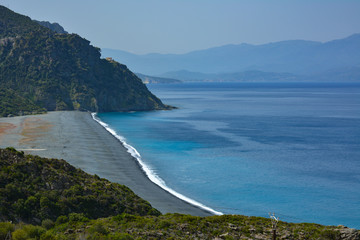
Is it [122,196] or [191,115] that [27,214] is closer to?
[122,196]

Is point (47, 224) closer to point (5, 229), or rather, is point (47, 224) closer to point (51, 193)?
point (51, 193)

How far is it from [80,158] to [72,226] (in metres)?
26.1

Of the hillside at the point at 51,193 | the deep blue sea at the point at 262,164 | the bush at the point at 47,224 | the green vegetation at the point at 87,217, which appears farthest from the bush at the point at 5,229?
the deep blue sea at the point at 262,164

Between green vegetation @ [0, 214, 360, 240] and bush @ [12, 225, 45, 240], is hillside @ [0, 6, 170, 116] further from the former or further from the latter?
bush @ [12, 225, 45, 240]

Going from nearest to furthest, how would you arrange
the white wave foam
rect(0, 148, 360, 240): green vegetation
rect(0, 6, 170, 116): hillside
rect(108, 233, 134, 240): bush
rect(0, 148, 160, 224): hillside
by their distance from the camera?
rect(108, 233, 134, 240): bush
rect(0, 148, 360, 240): green vegetation
rect(0, 148, 160, 224): hillside
the white wave foam
rect(0, 6, 170, 116): hillside

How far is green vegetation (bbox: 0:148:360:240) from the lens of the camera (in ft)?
66.6

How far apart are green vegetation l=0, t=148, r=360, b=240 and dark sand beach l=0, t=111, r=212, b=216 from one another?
655cm

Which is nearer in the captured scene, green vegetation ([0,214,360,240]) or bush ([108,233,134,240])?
bush ([108,233,134,240])

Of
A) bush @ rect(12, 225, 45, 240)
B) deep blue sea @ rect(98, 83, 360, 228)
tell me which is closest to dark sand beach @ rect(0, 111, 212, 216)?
deep blue sea @ rect(98, 83, 360, 228)

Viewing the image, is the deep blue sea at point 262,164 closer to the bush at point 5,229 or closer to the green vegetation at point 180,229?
the green vegetation at point 180,229

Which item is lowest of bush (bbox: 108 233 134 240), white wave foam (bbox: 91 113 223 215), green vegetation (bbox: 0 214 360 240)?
white wave foam (bbox: 91 113 223 215)

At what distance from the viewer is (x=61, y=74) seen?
12388cm

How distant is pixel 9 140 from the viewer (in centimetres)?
5612

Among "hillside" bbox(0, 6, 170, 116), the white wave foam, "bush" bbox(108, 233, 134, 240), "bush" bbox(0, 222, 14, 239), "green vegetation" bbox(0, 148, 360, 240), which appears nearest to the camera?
"bush" bbox(0, 222, 14, 239)
